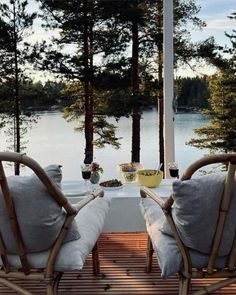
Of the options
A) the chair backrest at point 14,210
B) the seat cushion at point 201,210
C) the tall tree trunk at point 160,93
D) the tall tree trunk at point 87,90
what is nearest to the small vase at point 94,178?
the chair backrest at point 14,210

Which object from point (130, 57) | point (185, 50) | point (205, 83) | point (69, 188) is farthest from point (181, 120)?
point (69, 188)

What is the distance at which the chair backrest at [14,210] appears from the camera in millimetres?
1842

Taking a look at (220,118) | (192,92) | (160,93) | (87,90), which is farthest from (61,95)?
(220,118)

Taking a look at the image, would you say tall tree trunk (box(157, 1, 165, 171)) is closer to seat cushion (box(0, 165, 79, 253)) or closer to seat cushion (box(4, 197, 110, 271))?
seat cushion (box(4, 197, 110, 271))

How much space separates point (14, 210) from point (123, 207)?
150cm

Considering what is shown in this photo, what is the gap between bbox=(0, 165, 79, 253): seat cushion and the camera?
6.17 feet

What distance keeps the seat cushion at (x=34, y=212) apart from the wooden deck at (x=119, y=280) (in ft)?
2.42

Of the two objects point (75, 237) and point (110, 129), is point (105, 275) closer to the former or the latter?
point (75, 237)

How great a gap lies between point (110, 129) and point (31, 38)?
1692 millimetres

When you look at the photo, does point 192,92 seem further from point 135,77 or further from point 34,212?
point 34,212

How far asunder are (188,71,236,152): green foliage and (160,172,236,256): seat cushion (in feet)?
11.3

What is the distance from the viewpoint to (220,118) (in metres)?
5.80

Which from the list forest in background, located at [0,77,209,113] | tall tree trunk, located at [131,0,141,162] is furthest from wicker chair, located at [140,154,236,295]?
tall tree trunk, located at [131,0,141,162]

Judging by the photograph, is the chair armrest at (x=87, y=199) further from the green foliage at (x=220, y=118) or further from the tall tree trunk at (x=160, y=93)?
the green foliage at (x=220, y=118)
